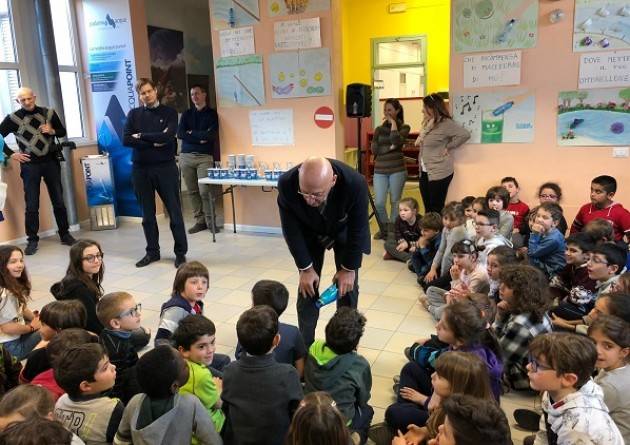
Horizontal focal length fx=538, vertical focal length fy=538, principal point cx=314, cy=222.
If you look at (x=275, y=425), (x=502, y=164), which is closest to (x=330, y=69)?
(x=502, y=164)

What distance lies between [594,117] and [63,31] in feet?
19.7

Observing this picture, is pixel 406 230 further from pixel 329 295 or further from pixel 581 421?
pixel 581 421

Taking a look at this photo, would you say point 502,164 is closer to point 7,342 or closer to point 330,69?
point 330,69

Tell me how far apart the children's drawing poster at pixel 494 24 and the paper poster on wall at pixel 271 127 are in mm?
1873

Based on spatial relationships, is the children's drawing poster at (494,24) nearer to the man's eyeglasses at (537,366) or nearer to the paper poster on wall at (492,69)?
the paper poster on wall at (492,69)

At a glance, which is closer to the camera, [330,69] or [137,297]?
[137,297]

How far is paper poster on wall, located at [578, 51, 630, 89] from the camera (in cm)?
436

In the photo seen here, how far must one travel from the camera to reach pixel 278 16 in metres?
5.48

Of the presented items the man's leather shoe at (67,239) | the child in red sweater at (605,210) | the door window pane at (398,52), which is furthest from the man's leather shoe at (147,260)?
the door window pane at (398,52)

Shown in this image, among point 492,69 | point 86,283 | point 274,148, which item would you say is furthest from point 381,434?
point 274,148

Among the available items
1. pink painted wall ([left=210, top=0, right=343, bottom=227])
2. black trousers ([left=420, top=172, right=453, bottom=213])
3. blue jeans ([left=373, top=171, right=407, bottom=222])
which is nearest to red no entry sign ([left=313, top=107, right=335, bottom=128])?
pink painted wall ([left=210, top=0, right=343, bottom=227])

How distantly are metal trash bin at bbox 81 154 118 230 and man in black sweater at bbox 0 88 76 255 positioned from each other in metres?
0.69

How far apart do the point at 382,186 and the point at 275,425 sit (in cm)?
401

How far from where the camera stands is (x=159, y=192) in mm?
4859
